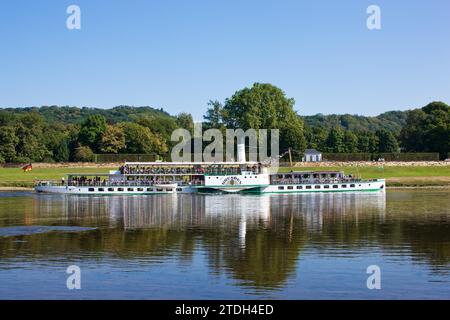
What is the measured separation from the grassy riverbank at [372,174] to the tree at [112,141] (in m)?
14.3

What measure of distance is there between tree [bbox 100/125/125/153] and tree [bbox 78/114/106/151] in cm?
194

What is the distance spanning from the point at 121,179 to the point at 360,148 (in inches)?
3291

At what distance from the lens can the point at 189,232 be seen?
44.4 meters

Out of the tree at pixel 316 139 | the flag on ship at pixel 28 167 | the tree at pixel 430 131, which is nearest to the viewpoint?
the flag on ship at pixel 28 167

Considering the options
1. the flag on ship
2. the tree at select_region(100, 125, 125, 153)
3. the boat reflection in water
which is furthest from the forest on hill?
the boat reflection in water

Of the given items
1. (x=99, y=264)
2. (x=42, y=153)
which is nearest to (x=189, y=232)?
(x=99, y=264)

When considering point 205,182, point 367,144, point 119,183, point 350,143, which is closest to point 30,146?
point 119,183

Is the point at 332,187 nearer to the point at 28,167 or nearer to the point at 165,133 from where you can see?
the point at 28,167

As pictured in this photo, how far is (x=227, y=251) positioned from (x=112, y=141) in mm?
103151

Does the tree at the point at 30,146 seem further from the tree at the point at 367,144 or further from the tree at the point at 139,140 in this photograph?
the tree at the point at 367,144

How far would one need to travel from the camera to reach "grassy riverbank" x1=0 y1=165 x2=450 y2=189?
101 meters

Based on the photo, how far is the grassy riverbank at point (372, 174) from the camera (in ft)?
330

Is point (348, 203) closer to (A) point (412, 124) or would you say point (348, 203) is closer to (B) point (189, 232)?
(B) point (189, 232)

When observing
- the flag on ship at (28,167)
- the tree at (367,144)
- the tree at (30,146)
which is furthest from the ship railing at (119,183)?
the tree at (367,144)
